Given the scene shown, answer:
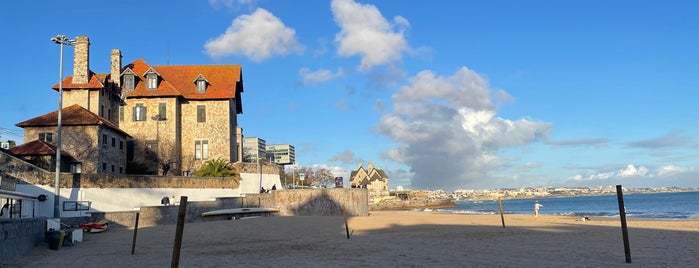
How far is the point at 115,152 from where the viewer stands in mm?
42469

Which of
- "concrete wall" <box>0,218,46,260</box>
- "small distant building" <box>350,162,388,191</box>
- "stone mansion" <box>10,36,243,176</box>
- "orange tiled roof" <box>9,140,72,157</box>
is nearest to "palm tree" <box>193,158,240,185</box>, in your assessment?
"stone mansion" <box>10,36,243,176</box>

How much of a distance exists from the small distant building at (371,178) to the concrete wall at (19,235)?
12934 cm

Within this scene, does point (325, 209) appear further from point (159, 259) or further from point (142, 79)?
point (159, 259)

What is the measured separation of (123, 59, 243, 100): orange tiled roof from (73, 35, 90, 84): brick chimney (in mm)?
4008

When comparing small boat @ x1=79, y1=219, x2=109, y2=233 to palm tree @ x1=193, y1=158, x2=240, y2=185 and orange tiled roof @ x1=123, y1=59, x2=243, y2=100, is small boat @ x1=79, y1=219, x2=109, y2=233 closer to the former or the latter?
palm tree @ x1=193, y1=158, x2=240, y2=185

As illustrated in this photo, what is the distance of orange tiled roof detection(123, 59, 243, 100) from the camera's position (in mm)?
47688

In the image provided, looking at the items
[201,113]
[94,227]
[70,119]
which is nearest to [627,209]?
[201,113]

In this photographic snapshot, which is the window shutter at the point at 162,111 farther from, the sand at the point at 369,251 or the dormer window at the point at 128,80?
the sand at the point at 369,251

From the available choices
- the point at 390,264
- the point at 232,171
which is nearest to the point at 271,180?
the point at 232,171

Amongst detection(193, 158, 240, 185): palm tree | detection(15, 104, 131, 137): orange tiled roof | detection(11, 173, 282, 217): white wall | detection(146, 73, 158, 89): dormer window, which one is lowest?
detection(11, 173, 282, 217): white wall

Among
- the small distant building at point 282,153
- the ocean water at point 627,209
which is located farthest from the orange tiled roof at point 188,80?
the small distant building at point 282,153

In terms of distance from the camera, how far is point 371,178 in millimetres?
153625

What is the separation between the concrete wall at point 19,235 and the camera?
1652 cm

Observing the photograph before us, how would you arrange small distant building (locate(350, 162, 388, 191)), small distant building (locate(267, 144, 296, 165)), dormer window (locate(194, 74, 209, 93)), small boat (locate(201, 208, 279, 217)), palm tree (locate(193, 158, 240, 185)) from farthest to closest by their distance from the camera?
small distant building (locate(350, 162, 388, 191)), small distant building (locate(267, 144, 296, 165)), dormer window (locate(194, 74, 209, 93)), palm tree (locate(193, 158, 240, 185)), small boat (locate(201, 208, 279, 217))
